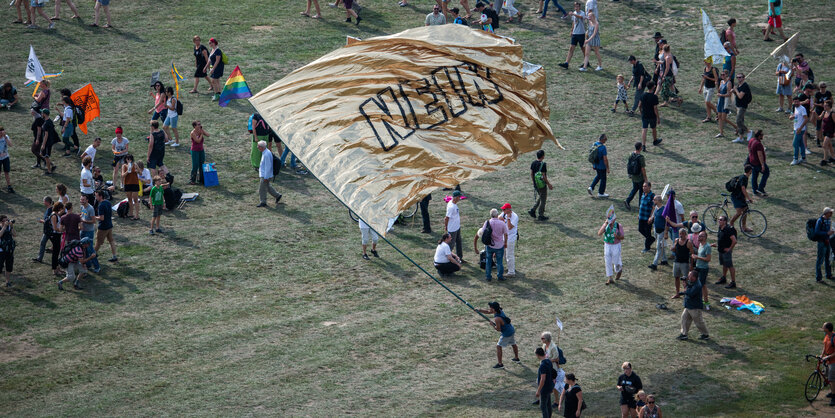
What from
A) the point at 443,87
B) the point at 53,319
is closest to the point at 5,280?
the point at 53,319

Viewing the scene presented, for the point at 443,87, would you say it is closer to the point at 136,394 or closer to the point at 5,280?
the point at 136,394

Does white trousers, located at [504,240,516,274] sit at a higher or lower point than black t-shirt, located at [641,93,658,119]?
lower

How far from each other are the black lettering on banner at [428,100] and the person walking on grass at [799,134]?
15.5m

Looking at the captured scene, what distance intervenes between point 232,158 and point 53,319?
9542 mm

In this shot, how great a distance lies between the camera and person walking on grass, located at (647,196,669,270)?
21.3 m

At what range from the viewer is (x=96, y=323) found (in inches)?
742

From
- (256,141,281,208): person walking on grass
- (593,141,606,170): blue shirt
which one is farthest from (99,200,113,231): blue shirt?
(593,141,606,170): blue shirt

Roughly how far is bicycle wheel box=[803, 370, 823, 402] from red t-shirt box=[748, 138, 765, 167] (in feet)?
30.0

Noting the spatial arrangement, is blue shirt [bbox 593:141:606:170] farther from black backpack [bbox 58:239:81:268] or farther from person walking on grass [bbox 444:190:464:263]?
black backpack [bbox 58:239:81:268]

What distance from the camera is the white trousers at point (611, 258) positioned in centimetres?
2059

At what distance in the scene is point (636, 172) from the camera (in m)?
24.0

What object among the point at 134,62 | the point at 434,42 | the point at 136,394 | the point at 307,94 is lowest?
the point at 136,394

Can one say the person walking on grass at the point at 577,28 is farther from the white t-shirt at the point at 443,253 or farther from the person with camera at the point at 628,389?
the person with camera at the point at 628,389

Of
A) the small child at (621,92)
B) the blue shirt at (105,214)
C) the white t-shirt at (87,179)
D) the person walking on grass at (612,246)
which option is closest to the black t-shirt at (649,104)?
the small child at (621,92)
